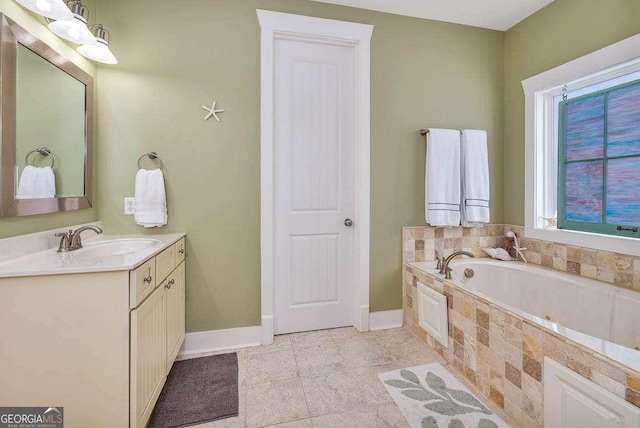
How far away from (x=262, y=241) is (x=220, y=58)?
1.40 meters

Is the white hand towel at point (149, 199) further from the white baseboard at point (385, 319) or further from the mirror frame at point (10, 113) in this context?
the white baseboard at point (385, 319)

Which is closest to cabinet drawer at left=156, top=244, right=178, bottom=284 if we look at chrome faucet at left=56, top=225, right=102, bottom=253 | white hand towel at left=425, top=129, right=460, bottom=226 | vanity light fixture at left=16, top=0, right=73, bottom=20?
chrome faucet at left=56, top=225, right=102, bottom=253

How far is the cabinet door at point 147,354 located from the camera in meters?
1.23

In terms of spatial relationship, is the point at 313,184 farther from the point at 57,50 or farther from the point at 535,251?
the point at 535,251

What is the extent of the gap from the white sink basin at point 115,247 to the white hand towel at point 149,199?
0.16m

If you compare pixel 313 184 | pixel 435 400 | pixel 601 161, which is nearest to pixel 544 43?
pixel 601 161

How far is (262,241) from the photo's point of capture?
2.21 meters

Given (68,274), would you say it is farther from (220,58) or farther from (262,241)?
(220,58)

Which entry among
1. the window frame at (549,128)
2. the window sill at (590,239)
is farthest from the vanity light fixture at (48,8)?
the window sill at (590,239)

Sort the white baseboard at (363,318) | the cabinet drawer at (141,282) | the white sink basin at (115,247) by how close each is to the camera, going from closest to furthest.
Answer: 1. the cabinet drawer at (141,282)
2. the white sink basin at (115,247)
3. the white baseboard at (363,318)

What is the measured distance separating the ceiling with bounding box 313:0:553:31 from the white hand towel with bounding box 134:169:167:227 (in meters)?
1.87

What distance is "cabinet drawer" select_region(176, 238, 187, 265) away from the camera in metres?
1.91

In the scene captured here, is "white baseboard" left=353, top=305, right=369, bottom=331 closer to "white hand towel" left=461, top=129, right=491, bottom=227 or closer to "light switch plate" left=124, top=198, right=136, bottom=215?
"white hand towel" left=461, top=129, right=491, bottom=227

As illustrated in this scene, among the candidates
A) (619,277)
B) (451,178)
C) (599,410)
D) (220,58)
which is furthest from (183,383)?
(619,277)
